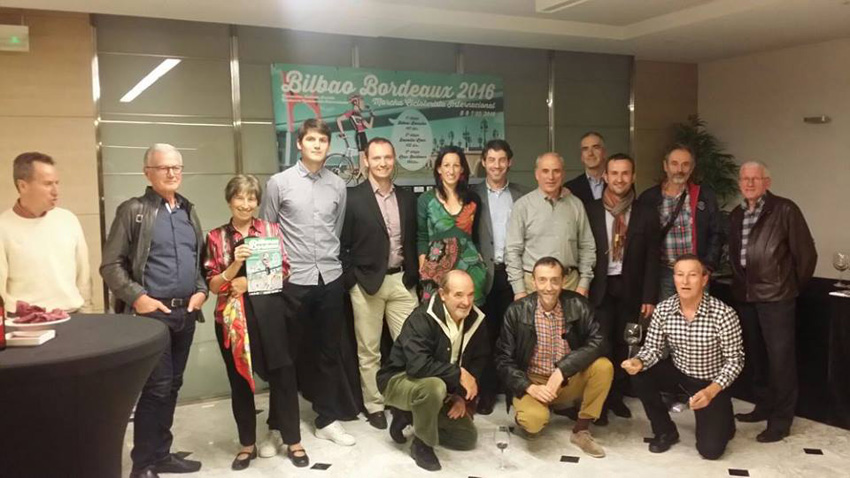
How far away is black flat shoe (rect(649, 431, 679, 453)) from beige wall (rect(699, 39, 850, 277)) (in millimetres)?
2895

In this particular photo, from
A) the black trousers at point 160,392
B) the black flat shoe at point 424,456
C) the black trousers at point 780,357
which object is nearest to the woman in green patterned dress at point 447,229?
the black flat shoe at point 424,456

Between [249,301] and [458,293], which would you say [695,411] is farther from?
[249,301]

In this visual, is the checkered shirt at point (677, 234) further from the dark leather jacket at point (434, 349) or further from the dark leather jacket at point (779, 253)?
the dark leather jacket at point (434, 349)

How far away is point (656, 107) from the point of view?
655cm

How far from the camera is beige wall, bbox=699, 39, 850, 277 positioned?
223 inches

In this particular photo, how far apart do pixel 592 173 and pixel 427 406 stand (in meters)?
1.98

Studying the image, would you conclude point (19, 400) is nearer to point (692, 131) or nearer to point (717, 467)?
point (717, 467)

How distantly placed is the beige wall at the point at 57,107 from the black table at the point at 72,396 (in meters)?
2.07

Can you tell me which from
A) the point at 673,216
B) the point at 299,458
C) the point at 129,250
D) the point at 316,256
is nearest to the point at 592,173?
the point at 673,216

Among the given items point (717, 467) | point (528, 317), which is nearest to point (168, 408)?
point (528, 317)

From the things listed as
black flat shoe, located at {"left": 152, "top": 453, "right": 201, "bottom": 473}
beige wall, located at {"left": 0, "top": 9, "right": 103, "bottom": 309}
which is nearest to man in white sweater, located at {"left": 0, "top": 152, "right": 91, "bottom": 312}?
black flat shoe, located at {"left": 152, "top": 453, "right": 201, "bottom": 473}

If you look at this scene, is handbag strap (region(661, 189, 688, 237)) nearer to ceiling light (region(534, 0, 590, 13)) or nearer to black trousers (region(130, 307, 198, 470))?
ceiling light (region(534, 0, 590, 13))

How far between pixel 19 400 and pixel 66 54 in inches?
113

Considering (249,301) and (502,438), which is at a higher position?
(249,301)
